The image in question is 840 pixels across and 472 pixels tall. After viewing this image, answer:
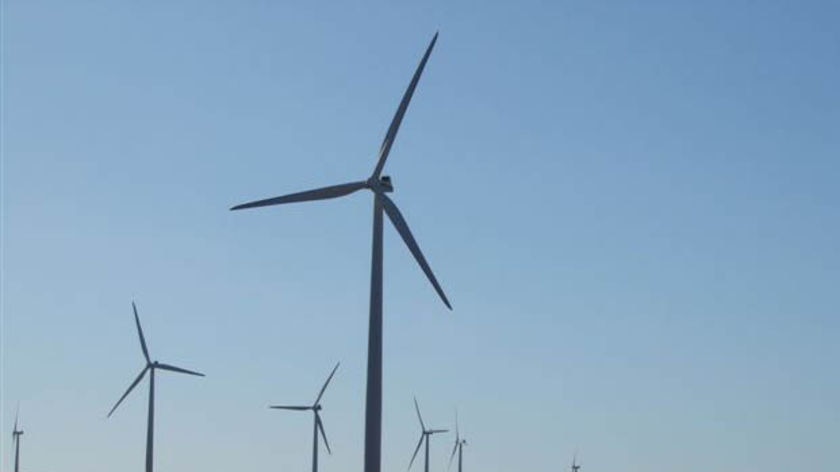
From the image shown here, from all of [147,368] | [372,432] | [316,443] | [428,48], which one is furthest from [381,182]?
[316,443]

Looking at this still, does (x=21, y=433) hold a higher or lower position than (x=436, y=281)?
higher

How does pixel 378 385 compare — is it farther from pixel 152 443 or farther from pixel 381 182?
pixel 152 443

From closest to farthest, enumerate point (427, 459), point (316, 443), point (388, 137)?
point (388, 137), point (316, 443), point (427, 459)

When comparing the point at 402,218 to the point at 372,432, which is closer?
the point at 372,432

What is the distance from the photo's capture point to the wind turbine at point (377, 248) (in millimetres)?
62938

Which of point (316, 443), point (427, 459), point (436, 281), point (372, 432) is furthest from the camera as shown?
point (427, 459)

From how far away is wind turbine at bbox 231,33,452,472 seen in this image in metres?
62.9

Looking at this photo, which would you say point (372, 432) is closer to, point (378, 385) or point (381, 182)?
point (378, 385)

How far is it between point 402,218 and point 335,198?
14.6 ft

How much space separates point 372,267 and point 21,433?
267 feet

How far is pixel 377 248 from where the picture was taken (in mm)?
66750

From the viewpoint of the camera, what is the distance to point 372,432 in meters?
62.7

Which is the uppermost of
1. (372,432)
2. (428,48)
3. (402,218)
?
(428,48)

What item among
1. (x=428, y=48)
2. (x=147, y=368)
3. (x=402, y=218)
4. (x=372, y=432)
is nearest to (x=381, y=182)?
(x=402, y=218)
